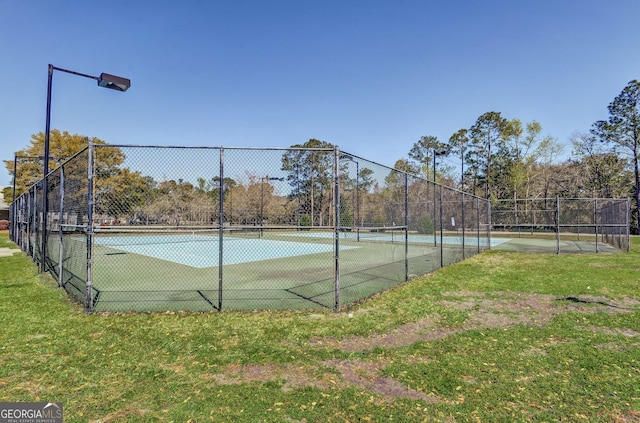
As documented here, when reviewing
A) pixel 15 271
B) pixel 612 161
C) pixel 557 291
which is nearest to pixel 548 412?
pixel 557 291

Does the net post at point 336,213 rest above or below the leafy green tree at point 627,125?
below

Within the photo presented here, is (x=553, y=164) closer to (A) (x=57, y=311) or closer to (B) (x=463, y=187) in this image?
(B) (x=463, y=187)

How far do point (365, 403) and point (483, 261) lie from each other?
33.2 ft

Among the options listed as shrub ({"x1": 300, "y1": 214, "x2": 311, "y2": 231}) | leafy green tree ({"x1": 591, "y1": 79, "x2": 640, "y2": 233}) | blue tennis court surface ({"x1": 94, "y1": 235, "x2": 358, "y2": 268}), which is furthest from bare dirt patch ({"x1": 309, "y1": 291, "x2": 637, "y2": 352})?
leafy green tree ({"x1": 591, "y1": 79, "x2": 640, "y2": 233})

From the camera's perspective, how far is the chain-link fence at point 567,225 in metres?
14.0

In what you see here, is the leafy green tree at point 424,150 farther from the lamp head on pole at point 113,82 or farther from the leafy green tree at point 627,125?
the lamp head on pole at point 113,82

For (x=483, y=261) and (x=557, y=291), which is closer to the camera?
(x=557, y=291)

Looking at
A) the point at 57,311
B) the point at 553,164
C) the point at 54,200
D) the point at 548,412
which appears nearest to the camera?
the point at 548,412

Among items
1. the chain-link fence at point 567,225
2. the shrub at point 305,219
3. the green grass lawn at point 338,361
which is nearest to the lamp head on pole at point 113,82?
the green grass lawn at point 338,361

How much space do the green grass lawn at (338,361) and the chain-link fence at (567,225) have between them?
10506 mm

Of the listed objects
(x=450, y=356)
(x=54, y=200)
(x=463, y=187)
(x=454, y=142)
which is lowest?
(x=450, y=356)

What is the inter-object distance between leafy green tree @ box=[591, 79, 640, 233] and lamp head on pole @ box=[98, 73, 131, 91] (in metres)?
41.6

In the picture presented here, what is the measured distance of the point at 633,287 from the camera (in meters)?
6.83

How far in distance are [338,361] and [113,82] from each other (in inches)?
282
